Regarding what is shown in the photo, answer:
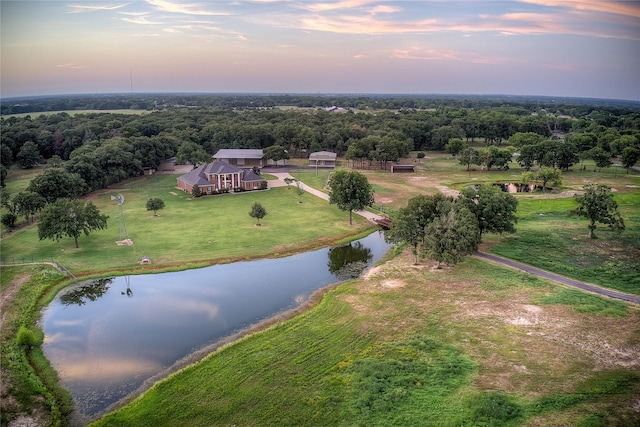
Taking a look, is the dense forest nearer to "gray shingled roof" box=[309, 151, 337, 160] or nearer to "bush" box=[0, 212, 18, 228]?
"gray shingled roof" box=[309, 151, 337, 160]

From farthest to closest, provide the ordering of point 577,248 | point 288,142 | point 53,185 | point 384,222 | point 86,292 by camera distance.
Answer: point 288,142 < point 53,185 < point 384,222 < point 577,248 < point 86,292

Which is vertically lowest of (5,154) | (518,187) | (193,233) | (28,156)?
(193,233)

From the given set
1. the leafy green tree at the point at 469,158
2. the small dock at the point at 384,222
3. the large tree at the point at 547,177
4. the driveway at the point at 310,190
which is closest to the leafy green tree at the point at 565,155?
the large tree at the point at 547,177

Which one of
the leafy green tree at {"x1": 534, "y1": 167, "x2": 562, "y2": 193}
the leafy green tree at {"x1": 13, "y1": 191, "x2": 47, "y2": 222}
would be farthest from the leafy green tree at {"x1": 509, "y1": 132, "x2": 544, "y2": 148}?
the leafy green tree at {"x1": 13, "y1": 191, "x2": 47, "y2": 222}

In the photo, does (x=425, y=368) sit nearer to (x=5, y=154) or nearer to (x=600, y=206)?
(x=600, y=206)

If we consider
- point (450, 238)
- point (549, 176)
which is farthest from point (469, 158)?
point (450, 238)
